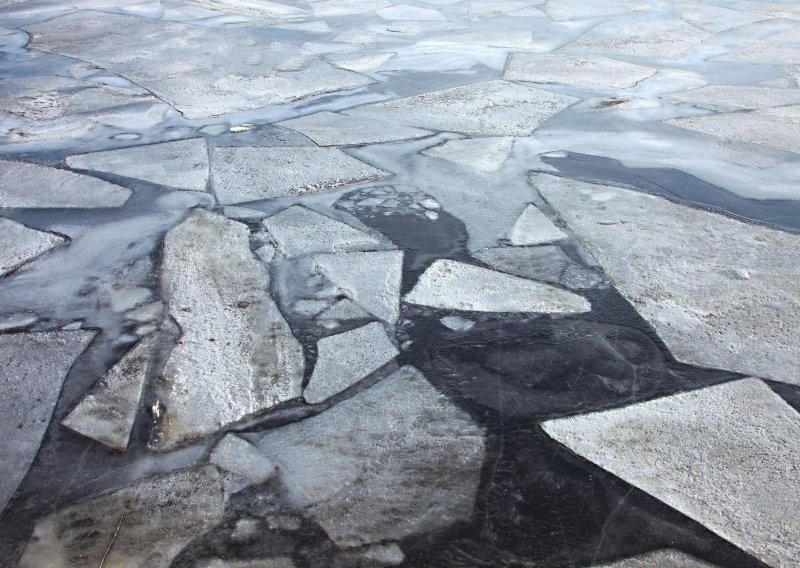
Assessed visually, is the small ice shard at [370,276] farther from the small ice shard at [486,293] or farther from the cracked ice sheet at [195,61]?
the cracked ice sheet at [195,61]

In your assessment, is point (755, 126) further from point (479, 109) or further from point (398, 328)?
point (398, 328)

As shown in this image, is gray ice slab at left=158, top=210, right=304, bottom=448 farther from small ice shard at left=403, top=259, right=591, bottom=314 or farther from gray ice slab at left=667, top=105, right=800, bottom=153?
gray ice slab at left=667, top=105, right=800, bottom=153

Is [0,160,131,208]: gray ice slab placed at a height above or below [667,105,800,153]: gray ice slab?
below

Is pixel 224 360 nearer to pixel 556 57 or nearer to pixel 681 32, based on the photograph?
pixel 556 57

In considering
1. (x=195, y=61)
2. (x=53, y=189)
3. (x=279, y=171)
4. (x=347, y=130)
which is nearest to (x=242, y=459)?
(x=279, y=171)

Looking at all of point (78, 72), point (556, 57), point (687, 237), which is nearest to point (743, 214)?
point (687, 237)

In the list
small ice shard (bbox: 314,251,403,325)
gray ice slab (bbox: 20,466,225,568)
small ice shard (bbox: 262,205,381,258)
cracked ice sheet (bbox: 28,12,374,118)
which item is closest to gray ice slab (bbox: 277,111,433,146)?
cracked ice sheet (bbox: 28,12,374,118)
